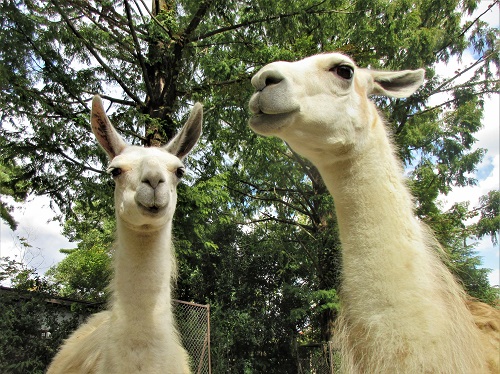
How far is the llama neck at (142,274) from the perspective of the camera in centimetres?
323

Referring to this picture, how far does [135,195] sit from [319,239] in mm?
8957

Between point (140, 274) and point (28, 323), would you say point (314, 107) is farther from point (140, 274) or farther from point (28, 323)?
point (28, 323)

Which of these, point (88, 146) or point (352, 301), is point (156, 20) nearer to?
point (88, 146)

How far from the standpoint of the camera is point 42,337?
8453mm

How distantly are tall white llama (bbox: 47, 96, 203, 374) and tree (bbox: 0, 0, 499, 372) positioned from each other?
10.1 feet

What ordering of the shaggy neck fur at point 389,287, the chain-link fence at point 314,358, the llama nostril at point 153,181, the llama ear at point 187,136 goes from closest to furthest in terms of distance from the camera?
the shaggy neck fur at point 389,287
the llama nostril at point 153,181
the llama ear at point 187,136
the chain-link fence at point 314,358

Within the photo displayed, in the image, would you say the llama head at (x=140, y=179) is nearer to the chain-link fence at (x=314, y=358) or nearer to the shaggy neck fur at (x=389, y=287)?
the shaggy neck fur at (x=389, y=287)

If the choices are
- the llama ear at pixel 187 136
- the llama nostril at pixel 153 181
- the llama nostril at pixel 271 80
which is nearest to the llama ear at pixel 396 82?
the llama nostril at pixel 271 80

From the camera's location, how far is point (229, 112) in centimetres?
948

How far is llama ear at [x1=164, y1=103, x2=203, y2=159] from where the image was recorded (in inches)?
Result: 164

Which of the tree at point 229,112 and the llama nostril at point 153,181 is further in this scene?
the tree at point 229,112

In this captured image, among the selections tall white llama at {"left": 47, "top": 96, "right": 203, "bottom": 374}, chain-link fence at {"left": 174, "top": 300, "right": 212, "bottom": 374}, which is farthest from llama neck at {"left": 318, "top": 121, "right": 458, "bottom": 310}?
chain-link fence at {"left": 174, "top": 300, "right": 212, "bottom": 374}

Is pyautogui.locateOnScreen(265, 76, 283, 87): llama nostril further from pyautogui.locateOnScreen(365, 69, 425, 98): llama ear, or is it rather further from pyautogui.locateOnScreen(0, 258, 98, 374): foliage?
pyautogui.locateOnScreen(0, 258, 98, 374): foliage

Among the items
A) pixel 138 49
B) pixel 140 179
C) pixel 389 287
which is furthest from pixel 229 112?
pixel 389 287
